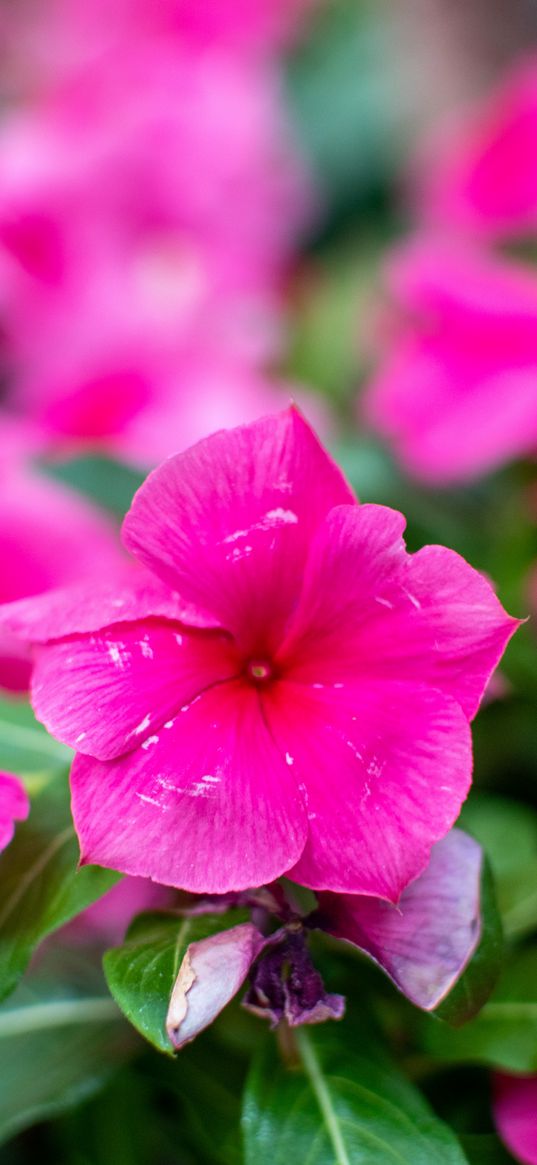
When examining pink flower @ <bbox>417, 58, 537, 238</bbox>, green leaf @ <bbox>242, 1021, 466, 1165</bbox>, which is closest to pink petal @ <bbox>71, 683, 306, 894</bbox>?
green leaf @ <bbox>242, 1021, 466, 1165</bbox>

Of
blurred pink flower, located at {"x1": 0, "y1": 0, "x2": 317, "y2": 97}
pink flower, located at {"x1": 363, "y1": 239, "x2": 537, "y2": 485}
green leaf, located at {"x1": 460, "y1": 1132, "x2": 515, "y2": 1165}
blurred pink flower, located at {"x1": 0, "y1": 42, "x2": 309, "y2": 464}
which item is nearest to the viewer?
green leaf, located at {"x1": 460, "y1": 1132, "x2": 515, "y2": 1165}

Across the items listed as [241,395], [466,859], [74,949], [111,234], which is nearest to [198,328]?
[111,234]

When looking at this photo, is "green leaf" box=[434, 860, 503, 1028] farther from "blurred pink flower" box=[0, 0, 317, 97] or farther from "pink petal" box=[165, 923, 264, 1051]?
"blurred pink flower" box=[0, 0, 317, 97]

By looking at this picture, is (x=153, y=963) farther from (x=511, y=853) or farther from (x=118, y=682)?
(x=511, y=853)

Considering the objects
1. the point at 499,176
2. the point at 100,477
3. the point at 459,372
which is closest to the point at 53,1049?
the point at 100,477

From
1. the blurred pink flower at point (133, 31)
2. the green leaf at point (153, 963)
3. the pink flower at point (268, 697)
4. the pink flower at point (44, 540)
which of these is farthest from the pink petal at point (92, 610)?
the blurred pink flower at point (133, 31)

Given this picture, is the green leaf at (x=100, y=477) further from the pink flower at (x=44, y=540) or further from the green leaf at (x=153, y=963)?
the green leaf at (x=153, y=963)
